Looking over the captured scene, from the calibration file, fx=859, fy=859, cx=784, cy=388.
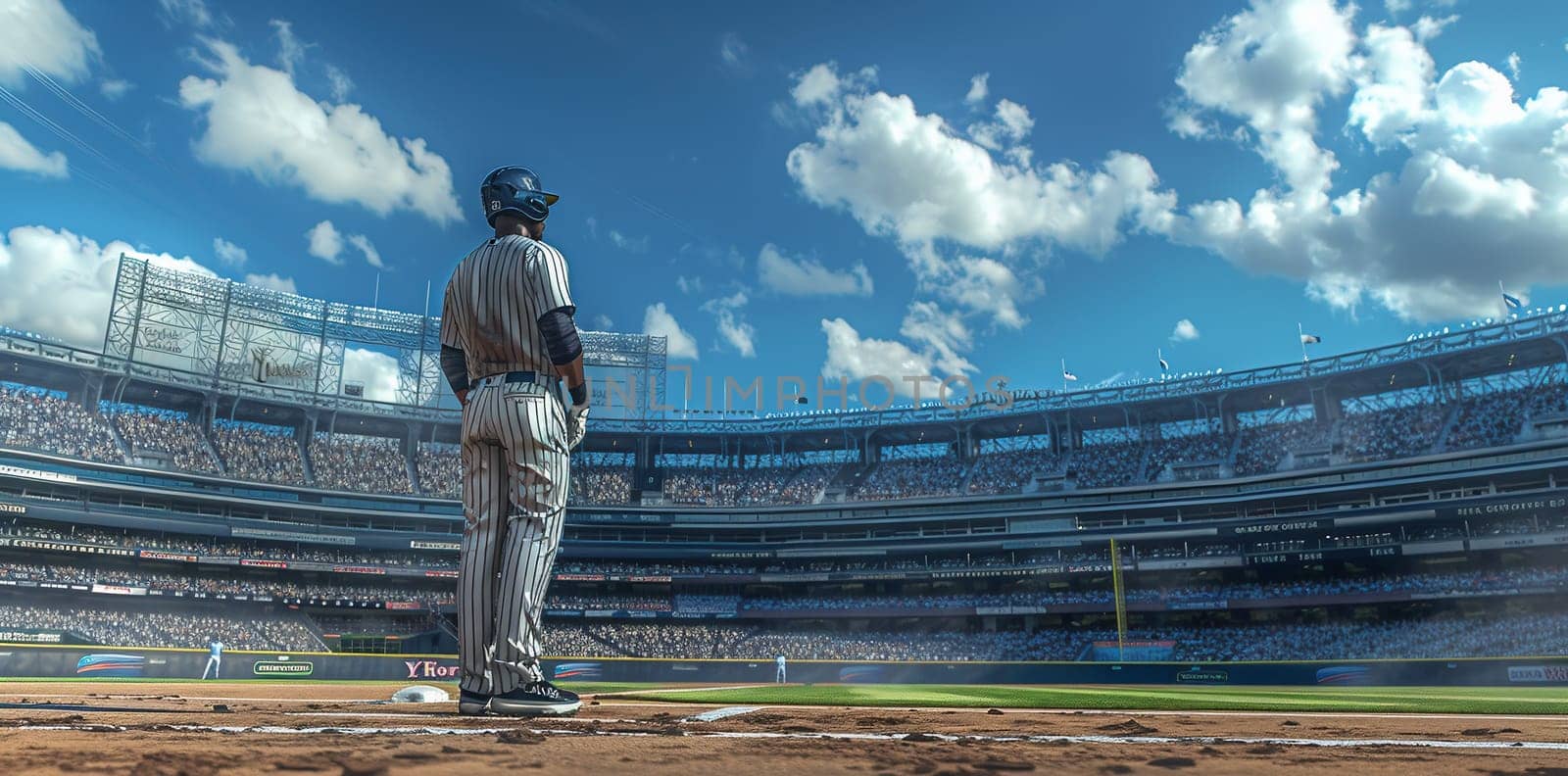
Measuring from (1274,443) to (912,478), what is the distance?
20.4m

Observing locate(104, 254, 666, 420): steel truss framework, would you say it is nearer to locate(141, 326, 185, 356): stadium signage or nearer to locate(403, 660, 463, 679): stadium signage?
locate(141, 326, 185, 356): stadium signage

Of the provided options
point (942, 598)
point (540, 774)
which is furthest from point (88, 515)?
point (540, 774)

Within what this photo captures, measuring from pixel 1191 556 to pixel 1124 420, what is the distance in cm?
1238

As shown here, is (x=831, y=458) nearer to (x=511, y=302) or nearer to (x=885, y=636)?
(x=885, y=636)

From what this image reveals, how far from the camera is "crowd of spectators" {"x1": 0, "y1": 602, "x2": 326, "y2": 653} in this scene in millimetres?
36875

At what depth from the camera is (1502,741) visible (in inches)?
180

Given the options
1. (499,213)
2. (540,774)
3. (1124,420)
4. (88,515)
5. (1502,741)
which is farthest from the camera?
(1124,420)

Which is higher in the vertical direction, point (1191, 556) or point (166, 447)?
point (166, 447)

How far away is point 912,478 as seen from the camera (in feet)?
180

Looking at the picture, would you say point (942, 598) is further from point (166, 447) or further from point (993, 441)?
point (166, 447)

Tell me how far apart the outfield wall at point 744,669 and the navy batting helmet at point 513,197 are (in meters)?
28.1

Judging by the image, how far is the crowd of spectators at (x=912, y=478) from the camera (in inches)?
2083

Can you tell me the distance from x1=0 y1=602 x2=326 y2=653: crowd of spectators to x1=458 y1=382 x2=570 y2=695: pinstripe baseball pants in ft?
120

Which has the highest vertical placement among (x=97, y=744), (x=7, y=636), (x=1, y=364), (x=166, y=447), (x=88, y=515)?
(x=1, y=364)
